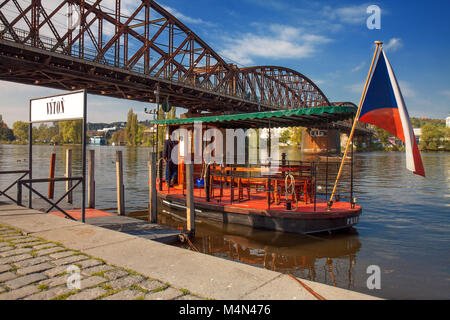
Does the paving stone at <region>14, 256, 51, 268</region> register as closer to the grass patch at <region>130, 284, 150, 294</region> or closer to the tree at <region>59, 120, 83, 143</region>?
the grass patch at <region>130, 284, 150, 294</region>

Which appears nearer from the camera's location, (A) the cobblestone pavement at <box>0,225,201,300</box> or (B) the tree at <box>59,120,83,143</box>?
(A) the cobblestone pavement at <box>0,225,201,300</box>

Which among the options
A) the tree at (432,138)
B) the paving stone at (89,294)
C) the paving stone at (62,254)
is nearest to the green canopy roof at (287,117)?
the paving stone at (62,254)

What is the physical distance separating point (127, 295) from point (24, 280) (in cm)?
141

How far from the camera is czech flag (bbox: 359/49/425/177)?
28.1 ft

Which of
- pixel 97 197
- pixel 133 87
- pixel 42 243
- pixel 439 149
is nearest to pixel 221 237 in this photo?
pixel 42 243

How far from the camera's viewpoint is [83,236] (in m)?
5.81

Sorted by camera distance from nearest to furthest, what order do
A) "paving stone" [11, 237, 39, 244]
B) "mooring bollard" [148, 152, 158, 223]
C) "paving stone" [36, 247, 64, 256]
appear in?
"paving stone" [36, 247, 64, 256] → "paving stone" [11, 237, 39, 244] → "mooring bollard" [148, 152, 158, 223]

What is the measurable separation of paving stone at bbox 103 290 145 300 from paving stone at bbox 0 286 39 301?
890 millimetres

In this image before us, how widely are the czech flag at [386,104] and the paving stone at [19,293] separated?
829 cm

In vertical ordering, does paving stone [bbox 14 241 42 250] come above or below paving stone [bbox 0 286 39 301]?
above

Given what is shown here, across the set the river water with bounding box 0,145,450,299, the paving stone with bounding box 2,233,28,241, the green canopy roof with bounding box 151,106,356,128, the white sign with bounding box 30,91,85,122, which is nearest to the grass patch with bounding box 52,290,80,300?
the paving stone with bounding box 2,233,28,241

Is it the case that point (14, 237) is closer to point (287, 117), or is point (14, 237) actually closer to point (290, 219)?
point (290, 219)

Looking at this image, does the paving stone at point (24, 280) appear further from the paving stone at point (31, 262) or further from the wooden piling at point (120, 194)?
the wooden piling at point (120, 194)

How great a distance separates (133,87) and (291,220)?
36.5 meters
